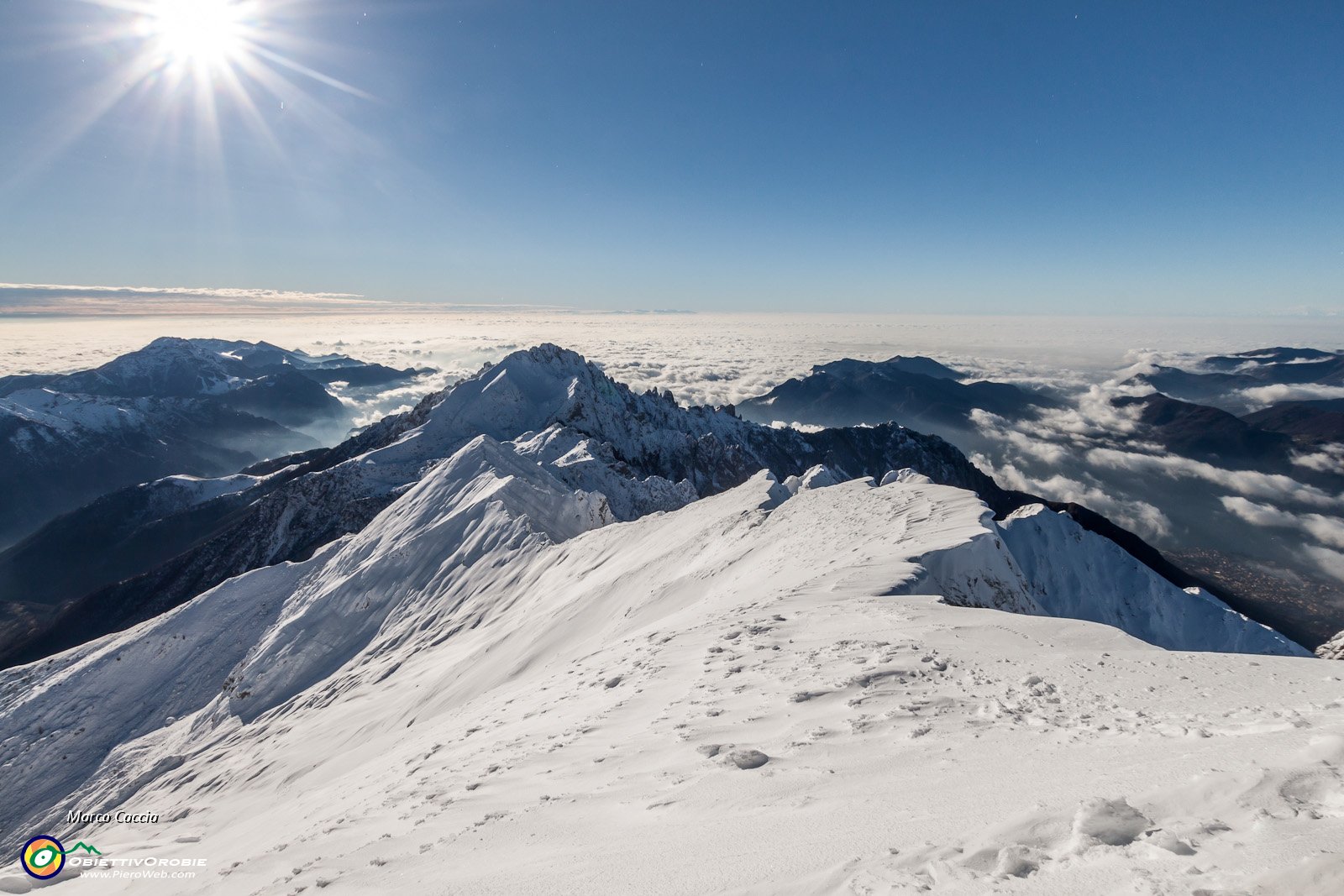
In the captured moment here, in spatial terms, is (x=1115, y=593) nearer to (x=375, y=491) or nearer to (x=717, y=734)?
(x=717, y=734)

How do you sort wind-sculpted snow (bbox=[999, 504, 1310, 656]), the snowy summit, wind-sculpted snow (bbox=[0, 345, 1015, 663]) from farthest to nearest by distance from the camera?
wind-sculpted snow (bbox=[0, 345, 1015, 663])
wind-sculpted snow (bbox=[999, 504, 1310, 656])
the snowy summit

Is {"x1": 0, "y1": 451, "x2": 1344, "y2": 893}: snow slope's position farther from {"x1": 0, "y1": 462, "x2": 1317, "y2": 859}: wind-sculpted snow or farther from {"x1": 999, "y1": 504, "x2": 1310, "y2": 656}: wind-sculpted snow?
{"x1": 999, "y1": 504, "x2": 1310, "y2": 656}: wind-sculpted snow

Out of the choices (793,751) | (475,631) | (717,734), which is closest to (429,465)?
(475,631)

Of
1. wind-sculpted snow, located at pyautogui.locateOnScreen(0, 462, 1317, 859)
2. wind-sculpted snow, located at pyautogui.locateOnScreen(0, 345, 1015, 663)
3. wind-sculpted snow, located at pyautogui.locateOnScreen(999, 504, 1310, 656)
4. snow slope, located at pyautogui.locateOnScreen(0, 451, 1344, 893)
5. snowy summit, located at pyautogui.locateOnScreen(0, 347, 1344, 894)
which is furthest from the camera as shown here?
wind-sculpted snow, located at pyautogui.locateOnScreen(0, 345, 1015, 663)

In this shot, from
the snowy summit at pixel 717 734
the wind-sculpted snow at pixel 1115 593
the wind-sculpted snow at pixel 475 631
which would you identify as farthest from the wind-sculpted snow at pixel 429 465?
the snowy summit at pixel 717 734

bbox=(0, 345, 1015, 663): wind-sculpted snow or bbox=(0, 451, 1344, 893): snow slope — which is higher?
bbox=(0, 451, 1344, 893): snow slope

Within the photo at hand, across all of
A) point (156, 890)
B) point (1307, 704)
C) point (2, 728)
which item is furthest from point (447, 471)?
point (1307, 704)

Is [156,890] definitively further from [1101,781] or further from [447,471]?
[447,471]

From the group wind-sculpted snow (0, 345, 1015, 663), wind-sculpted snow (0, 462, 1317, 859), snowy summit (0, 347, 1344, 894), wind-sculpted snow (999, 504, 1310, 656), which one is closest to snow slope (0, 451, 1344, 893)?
snowy summit (0, 347, 1344, 894)
